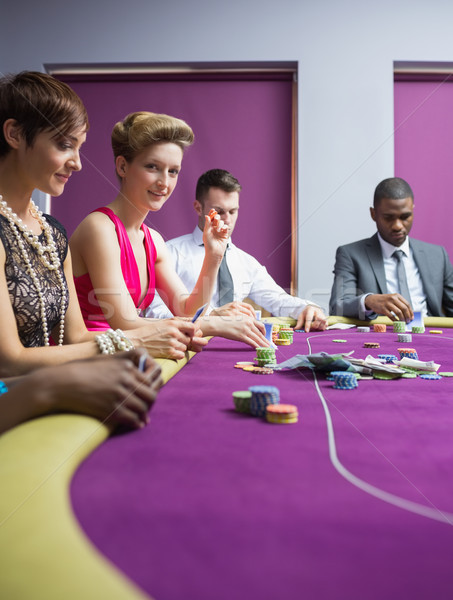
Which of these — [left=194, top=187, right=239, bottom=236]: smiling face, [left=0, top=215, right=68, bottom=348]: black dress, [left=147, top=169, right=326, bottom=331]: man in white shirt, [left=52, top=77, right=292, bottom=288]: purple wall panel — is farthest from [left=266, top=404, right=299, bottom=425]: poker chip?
[left=52, top=77, right=292, bottom=288]: purple wall panel

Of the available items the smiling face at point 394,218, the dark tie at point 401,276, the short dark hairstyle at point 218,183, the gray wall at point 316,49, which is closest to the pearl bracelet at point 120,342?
the short dark hairstyle at point 218,183

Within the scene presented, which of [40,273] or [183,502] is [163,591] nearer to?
[183,502]

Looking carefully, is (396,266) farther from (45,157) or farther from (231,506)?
(231,506)

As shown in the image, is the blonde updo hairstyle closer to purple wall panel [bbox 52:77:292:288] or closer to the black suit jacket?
the black suit jacket

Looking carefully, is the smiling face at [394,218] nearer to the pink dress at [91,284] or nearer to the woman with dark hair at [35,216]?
the pink dress at [91,284]

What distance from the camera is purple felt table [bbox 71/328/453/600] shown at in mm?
417

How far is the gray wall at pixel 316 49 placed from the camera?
13.7 feet

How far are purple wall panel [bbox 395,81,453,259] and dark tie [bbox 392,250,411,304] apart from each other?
3.71 ft

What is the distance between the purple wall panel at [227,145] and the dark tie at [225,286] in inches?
45.7

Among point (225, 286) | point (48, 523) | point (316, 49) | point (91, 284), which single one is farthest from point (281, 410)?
point (316, 49)

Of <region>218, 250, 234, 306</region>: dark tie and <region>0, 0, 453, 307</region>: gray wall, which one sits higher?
<region>0, 0, 453, 307</region>: gray wall

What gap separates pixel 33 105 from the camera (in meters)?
1.29

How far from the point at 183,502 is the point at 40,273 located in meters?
1.00

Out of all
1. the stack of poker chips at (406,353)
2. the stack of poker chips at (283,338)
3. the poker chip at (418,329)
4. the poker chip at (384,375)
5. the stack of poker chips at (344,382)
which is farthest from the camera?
the poker chip at (418,329)
